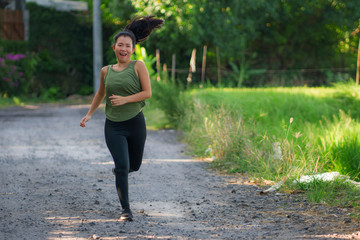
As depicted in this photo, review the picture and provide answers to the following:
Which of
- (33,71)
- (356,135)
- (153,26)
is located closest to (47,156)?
(153,26)

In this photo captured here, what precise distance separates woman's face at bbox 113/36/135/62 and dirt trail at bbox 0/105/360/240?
1438 millimetres

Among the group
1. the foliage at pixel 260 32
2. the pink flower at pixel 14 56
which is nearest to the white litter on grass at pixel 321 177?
the foliage at pixel 260 32

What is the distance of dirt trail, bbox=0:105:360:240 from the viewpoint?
4570mm

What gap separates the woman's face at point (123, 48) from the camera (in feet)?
16.3

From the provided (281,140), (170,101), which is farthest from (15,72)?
(281,140)

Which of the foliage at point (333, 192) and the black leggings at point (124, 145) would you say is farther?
the foliage at point (333, 192)

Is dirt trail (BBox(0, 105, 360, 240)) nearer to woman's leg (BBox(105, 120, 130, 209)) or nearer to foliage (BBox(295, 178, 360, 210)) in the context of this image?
foliage (BBox(295, 178, 360, 210))

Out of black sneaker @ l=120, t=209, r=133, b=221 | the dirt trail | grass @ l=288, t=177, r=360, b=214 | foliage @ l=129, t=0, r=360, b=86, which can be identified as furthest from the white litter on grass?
foliage @ l=129, t=0, r=360, b=86

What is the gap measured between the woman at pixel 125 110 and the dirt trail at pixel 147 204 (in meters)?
0.44

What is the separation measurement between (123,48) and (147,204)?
1.64 meters

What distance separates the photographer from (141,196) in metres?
6.03

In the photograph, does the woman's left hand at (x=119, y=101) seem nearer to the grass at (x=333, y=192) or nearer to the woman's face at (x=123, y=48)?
the woman's face at (x=123, y=48)

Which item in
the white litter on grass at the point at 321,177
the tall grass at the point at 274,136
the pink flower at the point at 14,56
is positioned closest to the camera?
the white litter on grass at the point at 321,177

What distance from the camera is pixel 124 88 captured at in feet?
16.1
